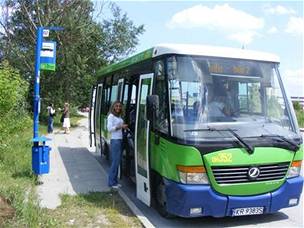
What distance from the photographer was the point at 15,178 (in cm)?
1042

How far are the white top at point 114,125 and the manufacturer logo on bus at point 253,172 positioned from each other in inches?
132

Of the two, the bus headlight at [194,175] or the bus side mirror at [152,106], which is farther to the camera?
the bus side mirror at [152,106]

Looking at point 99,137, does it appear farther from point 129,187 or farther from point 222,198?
point 222,198

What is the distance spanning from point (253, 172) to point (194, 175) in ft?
2.97

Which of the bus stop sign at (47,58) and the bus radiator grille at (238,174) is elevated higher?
the bus stop sign at (47,58)

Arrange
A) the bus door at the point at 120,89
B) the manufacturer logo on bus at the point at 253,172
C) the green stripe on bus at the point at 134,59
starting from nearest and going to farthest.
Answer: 1. the manufacturer logo on bus at the point at 253,172
2. the green stripe on bus at the point at 134,59
3. the bus door at the point at 120,89

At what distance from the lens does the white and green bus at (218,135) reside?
6871 mm

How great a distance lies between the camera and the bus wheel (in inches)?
293

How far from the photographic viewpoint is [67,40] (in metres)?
29.8

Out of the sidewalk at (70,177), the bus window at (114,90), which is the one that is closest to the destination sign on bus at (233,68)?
the sidewalk at (70,177)

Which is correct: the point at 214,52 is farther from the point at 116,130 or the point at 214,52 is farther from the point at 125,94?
the point at 125,94

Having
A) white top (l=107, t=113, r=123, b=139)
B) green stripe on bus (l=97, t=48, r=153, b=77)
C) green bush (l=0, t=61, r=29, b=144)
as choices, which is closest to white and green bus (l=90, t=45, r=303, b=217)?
green stripe on bus (l=97, t=48, r=153, b=77)

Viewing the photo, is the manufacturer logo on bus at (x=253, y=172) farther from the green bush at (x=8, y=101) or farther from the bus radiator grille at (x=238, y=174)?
the green bush at (x=8, y=101)

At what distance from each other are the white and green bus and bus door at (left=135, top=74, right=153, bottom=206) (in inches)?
1.4
